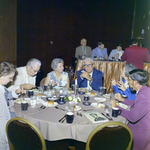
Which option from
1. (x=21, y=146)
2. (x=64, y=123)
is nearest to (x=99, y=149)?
(x=64, y=123)

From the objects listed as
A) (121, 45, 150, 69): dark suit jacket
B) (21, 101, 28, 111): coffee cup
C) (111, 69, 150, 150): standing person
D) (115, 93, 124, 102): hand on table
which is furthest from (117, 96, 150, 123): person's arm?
(121, 45, 150, 69): dark suit jacket

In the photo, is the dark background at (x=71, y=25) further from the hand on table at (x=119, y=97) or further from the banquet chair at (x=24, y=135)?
the banquet chair at (x=24, y=135)

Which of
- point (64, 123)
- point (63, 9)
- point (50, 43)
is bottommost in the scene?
point (64, 123)

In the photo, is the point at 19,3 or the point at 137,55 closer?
the point at 137,55

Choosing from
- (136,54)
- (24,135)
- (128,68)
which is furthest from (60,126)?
(136,54)

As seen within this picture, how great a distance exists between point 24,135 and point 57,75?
201 cm

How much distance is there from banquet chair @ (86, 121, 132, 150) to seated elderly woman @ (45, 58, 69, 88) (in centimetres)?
188

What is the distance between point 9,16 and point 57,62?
2.38m

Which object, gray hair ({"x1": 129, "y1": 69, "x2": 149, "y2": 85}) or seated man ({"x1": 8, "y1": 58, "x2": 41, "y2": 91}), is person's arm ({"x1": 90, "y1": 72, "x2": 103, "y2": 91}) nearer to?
seated man ({"x1": 8, "y1": 58, "x2": 41, "y2": 91})

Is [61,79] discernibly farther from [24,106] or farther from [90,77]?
[24,106]

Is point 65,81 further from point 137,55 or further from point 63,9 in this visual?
point 63,9

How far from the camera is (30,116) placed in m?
1.78

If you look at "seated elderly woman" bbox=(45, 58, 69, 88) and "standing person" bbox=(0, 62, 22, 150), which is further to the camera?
"seated elderly woman" bbox=(45, 58, 69, 88)

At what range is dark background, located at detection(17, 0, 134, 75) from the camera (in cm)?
655
